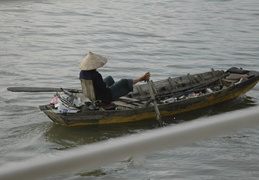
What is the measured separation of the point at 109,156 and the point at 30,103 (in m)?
9.42

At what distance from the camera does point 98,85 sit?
306 inches

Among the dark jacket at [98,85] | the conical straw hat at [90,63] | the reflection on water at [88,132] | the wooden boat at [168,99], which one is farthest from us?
the reflection on water at [88,132]

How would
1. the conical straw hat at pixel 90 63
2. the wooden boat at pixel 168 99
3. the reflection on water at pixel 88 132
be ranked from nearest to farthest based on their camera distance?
1. the conical straw hat at pixel 90 63
2. the wooden boat at pixel 168 99
3. the reflection on water at pixel 88 132

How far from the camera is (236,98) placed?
10227 millimetres

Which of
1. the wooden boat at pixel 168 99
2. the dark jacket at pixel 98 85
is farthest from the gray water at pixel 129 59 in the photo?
the dark jacket at pixel 98 85

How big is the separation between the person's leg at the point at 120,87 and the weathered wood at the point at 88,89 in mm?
331

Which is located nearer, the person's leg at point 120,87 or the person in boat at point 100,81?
the person in boat at point 100,81

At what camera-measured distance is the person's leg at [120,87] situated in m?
7.97

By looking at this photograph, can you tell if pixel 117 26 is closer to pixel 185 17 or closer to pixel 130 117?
pixel 185 17

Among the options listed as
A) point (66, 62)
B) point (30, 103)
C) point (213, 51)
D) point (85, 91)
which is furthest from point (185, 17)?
point (85, 91)

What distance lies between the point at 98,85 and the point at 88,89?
0.18 meters

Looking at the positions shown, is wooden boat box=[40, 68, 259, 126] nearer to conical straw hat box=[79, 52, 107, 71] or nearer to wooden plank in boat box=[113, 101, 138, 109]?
wooden plank in boat box=[113, 101, 138, 109]

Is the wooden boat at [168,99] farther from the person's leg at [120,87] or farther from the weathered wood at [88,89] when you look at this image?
the person's leg at [120,87]

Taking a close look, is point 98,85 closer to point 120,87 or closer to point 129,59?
point 120,87
